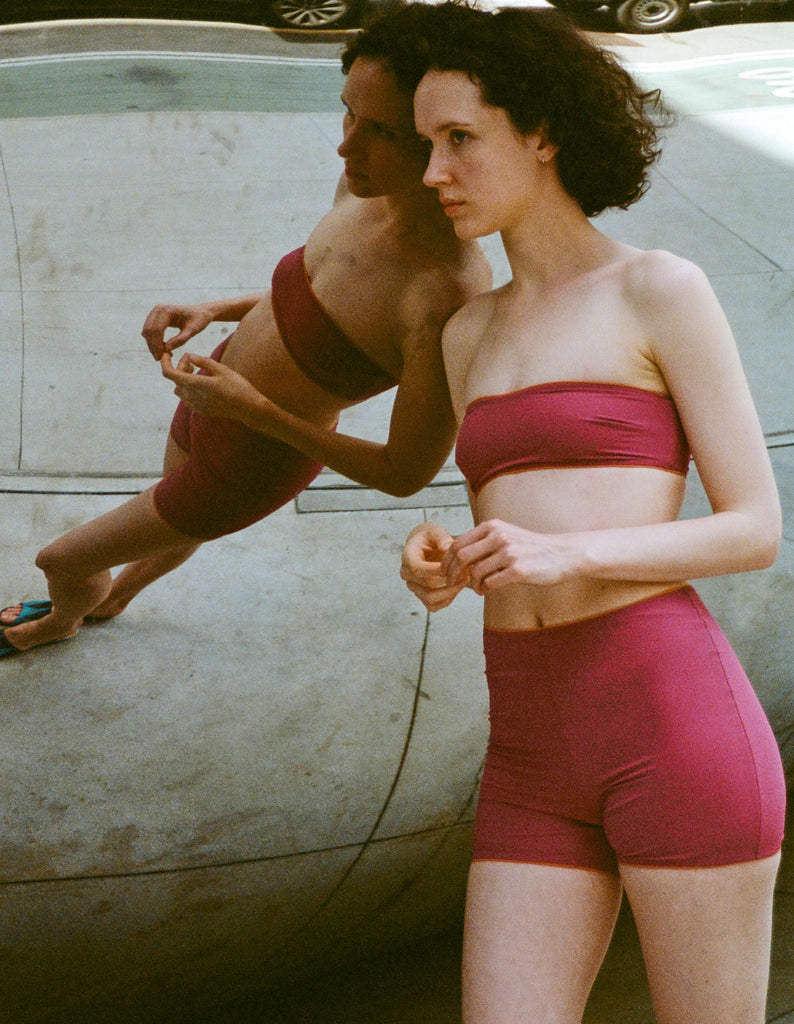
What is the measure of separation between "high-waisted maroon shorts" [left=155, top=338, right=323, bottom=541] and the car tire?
19.6 ft

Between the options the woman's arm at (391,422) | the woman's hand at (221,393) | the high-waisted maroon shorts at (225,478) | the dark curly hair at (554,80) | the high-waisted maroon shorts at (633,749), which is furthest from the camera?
the high-waisted maroon shorts at (225,478)

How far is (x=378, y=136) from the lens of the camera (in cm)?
195

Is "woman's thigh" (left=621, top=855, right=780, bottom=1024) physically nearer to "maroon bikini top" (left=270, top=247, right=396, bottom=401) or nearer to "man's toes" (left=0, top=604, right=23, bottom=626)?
"maroon bikini top" (left=270, top=247, right=396, bottom=401)

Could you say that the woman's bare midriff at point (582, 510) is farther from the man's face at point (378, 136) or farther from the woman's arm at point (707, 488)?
the man's face at point (378, 136)

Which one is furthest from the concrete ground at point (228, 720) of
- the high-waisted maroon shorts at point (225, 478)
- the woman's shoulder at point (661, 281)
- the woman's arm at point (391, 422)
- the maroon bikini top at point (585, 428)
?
the woman's shoulder at point (661, 281)

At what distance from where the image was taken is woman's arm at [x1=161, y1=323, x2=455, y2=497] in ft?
6.63

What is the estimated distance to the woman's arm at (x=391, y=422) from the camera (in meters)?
2.02

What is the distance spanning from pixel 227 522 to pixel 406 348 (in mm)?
753

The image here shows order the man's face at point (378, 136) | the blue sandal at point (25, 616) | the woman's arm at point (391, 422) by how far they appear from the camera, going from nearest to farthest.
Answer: the man's face at point (378, 136)
the woman's arm at point (391, 422)
the blue sandal at point (25, 616)

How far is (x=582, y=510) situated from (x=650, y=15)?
7172 millimetres

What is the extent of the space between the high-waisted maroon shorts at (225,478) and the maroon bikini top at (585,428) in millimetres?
857

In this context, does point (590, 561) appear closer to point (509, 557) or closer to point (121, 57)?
point (509, 557)

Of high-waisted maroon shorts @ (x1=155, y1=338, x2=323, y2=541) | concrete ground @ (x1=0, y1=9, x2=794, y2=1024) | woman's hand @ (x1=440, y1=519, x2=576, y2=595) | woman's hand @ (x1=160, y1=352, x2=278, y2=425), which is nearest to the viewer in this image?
woman's hand @ (x1=440, y1=519, x2=576, y2=595)

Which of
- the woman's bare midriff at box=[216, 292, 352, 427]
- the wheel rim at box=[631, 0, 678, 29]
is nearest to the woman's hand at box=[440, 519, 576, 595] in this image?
the woman's bare midriff at box=[216, 292, 352, 427]
